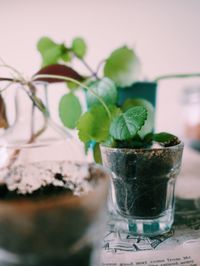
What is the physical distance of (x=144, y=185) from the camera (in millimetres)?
378

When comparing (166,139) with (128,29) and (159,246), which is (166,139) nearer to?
(159,246)

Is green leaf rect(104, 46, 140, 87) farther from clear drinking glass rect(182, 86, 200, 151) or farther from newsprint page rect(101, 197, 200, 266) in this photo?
clear drinking glass rect(182, 86, 200, 151)

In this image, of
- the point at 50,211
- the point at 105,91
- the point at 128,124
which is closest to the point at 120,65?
the point at 105,91

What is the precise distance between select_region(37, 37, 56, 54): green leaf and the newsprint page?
0.30 metres

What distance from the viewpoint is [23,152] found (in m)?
0.40

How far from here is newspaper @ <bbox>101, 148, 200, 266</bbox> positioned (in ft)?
1.16

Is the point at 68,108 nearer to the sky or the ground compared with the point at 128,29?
nearer to the ground

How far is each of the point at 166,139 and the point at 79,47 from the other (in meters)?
0.30

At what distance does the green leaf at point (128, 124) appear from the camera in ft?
1.16

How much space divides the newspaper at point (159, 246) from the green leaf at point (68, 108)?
150 mm

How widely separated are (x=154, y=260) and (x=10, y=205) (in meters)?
0.18

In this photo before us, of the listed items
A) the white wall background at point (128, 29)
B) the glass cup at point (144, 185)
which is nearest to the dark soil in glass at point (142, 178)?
the glass cup at point (144, 185)

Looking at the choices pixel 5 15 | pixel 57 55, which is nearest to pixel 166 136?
pixel 57 55

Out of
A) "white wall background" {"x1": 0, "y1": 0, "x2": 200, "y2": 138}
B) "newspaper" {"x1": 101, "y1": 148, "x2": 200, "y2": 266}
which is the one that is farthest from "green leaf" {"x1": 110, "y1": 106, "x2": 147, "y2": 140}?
"white wall background" {"x1": 0, "y1": 0, "x2": 200, "y2": 138}
